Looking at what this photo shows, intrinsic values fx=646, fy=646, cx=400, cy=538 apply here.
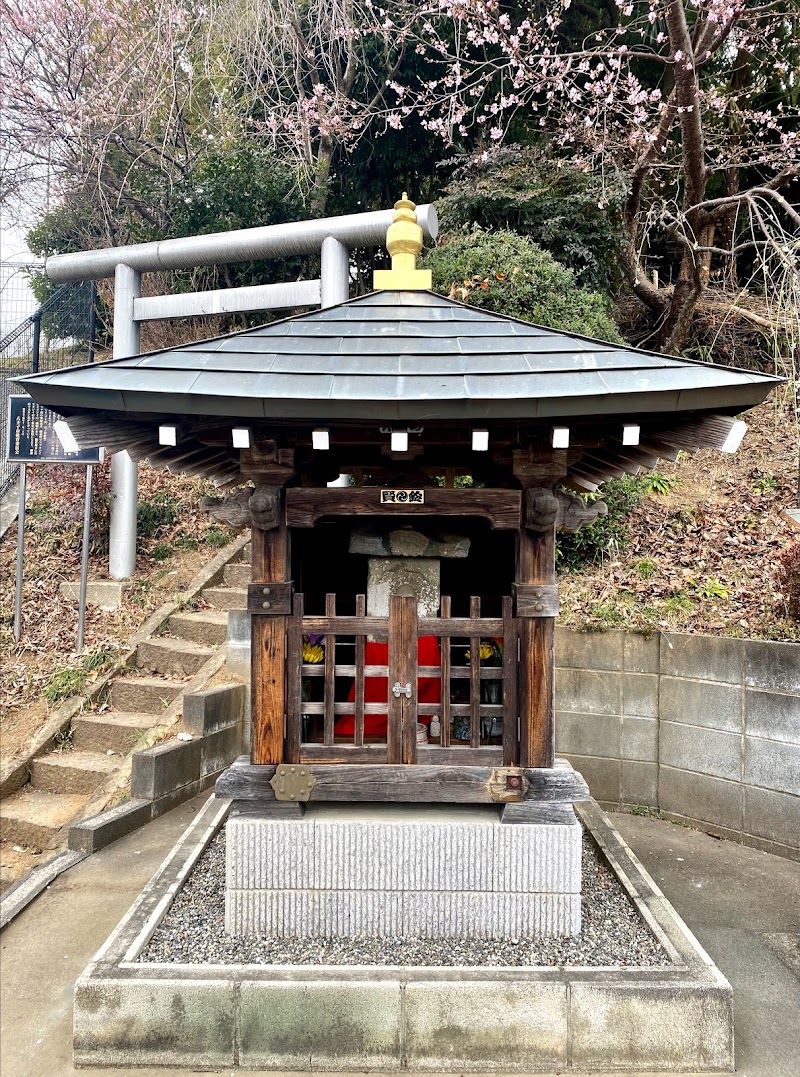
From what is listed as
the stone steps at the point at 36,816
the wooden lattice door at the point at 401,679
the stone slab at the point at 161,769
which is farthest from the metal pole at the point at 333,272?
the stone steps at the point at 36,816

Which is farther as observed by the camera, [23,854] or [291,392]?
[23,854]

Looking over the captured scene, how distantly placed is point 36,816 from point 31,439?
3.65 metres

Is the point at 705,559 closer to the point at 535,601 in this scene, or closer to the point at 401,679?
the point at 535,601

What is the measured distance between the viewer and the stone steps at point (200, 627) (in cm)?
686

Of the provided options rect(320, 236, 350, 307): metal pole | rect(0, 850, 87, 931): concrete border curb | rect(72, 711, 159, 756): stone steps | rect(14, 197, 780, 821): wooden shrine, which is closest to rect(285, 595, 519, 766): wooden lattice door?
rect(14, 197, 780, 821): wooden shrine

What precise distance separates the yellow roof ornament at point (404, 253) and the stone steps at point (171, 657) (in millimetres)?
4249

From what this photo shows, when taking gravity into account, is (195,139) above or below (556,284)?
Answer: above

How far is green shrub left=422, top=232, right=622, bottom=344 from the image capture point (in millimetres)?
6582

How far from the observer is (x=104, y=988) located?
278 centimetres

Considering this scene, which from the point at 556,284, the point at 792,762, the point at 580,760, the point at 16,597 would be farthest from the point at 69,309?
the point at 792,762

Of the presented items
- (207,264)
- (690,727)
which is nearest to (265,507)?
(690,727)

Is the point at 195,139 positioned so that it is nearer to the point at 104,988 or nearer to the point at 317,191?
the point at 317,191

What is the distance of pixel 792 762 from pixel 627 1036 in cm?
286

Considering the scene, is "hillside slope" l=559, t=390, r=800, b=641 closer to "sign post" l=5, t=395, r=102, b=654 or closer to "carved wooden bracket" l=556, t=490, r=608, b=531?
"carved wooden bracket" l=556, t=490, r=608, b=531
